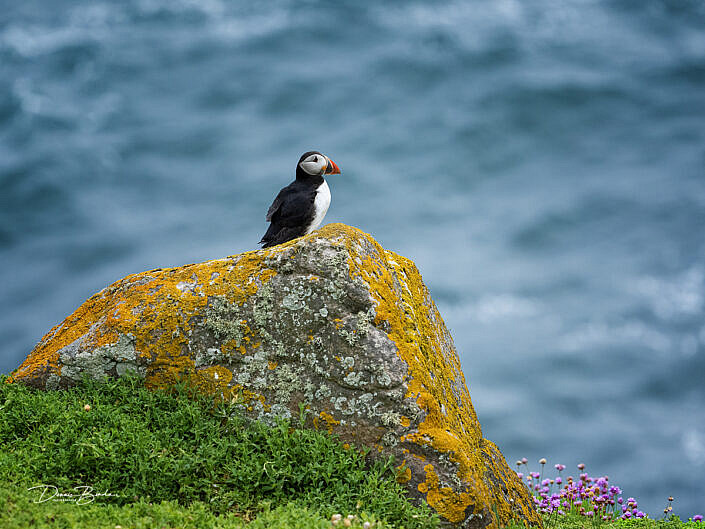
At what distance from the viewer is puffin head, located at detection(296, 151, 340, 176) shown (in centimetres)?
970

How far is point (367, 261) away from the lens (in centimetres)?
716

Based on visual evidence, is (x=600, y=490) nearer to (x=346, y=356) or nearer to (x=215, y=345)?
(x=346, y=356)

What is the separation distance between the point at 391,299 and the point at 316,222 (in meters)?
2.81

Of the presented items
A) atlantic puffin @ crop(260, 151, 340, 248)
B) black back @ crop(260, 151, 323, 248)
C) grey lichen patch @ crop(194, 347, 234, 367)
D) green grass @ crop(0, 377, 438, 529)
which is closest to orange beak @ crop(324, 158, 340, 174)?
atlantic puffin @ crop(260, 151, 340, 248)

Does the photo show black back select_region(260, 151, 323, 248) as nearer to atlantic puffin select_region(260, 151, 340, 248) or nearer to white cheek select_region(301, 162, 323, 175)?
atlantic puffin select_region(260, 151, 340, 248)

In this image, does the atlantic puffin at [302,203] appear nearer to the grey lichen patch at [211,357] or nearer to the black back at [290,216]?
the black back at [290,216]

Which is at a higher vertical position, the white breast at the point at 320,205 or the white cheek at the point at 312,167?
the white cheek at the point at 312,167

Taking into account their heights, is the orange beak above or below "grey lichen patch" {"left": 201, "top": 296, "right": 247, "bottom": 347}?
above

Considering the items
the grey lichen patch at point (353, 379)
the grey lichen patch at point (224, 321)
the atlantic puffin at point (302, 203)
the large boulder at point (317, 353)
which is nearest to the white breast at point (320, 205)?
the atlantic puffin at point (302, 203)

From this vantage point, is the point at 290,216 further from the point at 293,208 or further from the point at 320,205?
the point at 320,205

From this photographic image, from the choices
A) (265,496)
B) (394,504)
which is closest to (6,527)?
(265,496)

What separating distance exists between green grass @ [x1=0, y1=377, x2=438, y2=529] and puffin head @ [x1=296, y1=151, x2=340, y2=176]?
4.24 meters

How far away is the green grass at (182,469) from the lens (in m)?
5.52

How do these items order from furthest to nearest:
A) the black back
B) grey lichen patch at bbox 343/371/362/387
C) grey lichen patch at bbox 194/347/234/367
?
1. the black back
2. grey lichen patch at bbox 194/347/234/367
3. grey lichen patch at bbox 343/371/362/387
